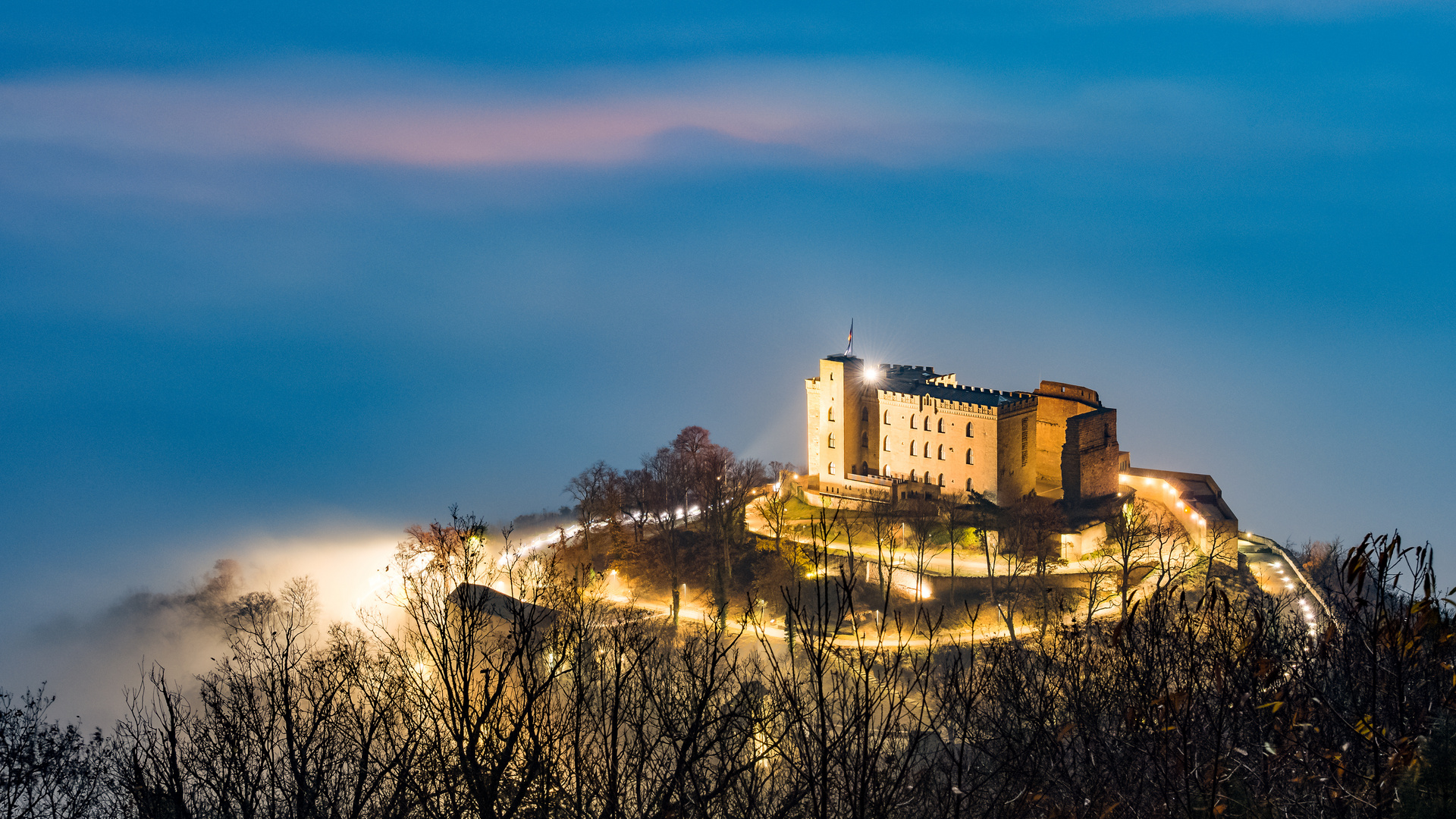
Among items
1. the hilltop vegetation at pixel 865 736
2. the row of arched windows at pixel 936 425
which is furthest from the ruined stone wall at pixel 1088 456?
the hilltop vegetation at pixel 865 736

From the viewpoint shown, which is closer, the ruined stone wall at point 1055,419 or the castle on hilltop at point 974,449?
the castle on hilltop at point 974,449

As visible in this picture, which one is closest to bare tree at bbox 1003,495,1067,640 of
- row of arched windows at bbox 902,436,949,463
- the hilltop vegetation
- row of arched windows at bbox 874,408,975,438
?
row of arched windows at bbox 874,408,975,438

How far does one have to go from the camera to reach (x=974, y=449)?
49.8 m

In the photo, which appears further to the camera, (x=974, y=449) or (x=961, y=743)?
(x=974, y=449)

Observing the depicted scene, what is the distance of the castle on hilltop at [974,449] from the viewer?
49656 millimetres

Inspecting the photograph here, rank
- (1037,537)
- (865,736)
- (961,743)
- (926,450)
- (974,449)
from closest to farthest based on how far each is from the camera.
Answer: (865,736)
(961,743)
(1037,537)
(974,449)
(926,450)

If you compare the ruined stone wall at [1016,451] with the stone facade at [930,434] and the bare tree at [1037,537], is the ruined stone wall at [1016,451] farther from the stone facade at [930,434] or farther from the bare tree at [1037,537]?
the bare tree at [1037,537]

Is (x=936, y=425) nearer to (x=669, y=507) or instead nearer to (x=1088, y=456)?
(x=1088, y=456)

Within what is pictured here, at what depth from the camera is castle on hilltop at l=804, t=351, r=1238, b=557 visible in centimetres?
4966

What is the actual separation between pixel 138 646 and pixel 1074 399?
6705 cm

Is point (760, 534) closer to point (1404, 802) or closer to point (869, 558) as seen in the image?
point (869, 558)

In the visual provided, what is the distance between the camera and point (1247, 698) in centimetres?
866

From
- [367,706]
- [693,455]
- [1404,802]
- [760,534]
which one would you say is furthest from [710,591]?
[1404,802]

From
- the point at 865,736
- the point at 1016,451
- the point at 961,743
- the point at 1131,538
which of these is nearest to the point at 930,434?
the point at 1016,451
